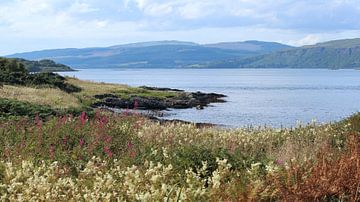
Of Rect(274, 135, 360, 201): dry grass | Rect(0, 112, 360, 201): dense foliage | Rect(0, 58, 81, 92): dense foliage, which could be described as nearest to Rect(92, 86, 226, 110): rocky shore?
Rect(0, 58, 81, 92): dense foliage

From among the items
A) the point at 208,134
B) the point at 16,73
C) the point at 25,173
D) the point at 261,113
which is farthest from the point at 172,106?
the point at 25,173

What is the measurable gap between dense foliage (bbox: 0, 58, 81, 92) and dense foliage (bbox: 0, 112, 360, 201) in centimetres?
3516

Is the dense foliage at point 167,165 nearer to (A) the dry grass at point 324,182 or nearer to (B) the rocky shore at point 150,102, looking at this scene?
(A) the dry grass at point 324,182

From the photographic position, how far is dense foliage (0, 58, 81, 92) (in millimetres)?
50219

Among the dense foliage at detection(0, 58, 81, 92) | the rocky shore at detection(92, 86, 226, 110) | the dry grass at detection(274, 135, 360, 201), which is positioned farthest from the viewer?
the rocky shore at detection(92, 86, 226, 110)

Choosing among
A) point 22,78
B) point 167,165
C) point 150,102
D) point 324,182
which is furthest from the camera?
point 150,102

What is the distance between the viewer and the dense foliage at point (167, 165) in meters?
6.23

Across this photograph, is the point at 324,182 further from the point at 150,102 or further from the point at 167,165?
the point at 150,102

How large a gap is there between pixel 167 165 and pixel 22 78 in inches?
1795

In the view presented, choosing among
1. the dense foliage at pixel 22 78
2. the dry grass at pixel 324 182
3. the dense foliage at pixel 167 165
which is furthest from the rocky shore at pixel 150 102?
the dry grass at pixel 324 182

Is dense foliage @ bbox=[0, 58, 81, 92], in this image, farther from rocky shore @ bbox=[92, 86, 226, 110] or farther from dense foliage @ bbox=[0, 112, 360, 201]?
dense foliage @ bbox=[0, 112, 360, 201]

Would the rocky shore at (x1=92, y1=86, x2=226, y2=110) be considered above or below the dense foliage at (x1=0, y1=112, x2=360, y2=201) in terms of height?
below

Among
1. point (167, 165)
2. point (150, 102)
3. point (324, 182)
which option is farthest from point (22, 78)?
point (324, 182)

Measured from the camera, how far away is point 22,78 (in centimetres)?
5247
